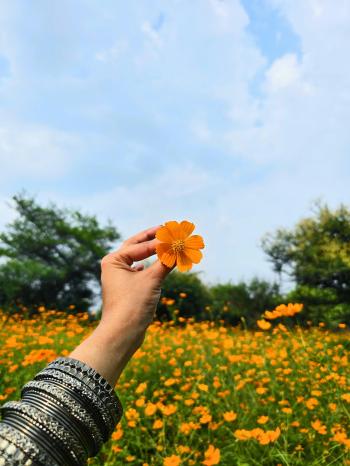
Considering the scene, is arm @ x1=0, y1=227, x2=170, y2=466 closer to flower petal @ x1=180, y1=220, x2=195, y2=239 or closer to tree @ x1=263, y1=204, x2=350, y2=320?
flower petal @ x1=180, y1=220, x2=195, y2=239

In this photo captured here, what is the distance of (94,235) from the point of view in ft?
50.5

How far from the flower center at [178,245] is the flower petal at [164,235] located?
0.5 inches

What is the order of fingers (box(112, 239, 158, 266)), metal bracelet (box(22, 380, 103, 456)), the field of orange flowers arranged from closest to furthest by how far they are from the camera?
1. metal bracelet (box(22, 380, 103, 456))
2. fingers (box(112, 239, 158, 266))
3. the field of orange flowers

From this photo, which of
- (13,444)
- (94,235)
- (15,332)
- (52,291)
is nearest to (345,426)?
(13,444)

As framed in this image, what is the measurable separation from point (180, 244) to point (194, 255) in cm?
5

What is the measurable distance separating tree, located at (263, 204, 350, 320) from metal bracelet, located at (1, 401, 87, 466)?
12.8 metres

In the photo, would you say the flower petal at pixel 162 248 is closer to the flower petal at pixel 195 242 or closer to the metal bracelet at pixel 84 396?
the flower petal at pixel 195 242

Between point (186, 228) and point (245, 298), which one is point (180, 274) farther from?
point (186, 228)

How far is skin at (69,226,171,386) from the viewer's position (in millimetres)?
902

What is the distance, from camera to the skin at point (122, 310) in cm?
90

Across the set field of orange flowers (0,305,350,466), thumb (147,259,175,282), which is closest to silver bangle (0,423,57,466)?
thumb (147,259,175,282)

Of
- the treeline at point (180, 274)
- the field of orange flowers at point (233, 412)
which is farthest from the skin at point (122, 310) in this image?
the treeline at point (180, 274)

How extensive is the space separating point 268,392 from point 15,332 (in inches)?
167

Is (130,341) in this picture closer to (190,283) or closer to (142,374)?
(142,374)
